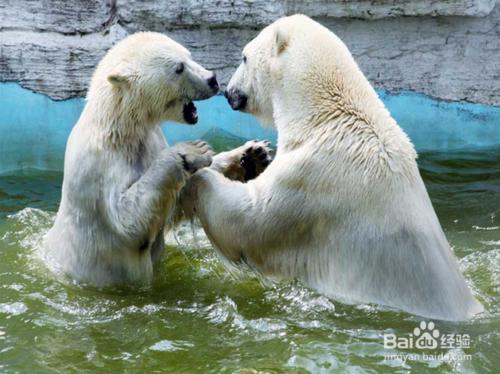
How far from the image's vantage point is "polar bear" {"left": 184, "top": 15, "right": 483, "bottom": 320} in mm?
4195

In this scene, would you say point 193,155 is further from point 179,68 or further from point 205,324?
point 205,324

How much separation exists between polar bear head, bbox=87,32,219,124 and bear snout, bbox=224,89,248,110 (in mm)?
155

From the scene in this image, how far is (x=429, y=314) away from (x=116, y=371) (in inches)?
59.3

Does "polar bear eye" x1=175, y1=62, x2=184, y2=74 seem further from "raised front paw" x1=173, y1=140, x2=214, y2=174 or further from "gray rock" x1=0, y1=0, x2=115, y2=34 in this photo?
"gray rock" x1=0, y1=0, x2=115, y2=34

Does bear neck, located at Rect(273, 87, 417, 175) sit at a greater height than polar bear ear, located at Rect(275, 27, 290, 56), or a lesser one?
lesser

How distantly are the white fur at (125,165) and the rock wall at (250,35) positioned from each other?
3.47m

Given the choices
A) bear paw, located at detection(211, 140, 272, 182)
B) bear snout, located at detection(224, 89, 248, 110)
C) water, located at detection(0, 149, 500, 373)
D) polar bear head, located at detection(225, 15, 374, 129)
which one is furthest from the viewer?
bear paw, located at detection(211, 140, 272, 182)

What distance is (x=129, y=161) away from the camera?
477cm

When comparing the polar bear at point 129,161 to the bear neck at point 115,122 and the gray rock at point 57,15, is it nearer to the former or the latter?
the bear neck at point 115,122

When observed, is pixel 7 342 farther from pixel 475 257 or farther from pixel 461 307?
pixel 475 257

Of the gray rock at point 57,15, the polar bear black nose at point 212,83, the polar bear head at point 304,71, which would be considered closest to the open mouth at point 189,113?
the polar bear black nose at point 212,83

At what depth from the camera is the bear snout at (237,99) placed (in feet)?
16.1

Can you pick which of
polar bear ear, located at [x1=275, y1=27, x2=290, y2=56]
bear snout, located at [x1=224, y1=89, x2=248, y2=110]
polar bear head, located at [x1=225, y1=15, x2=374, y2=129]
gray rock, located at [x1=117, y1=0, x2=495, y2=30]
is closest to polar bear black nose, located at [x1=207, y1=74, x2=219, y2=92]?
bear snout, located at [x1=224, y1=89, x2=248, y2=110]

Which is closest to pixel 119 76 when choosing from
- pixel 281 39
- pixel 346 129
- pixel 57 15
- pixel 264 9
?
pixel 281 39
